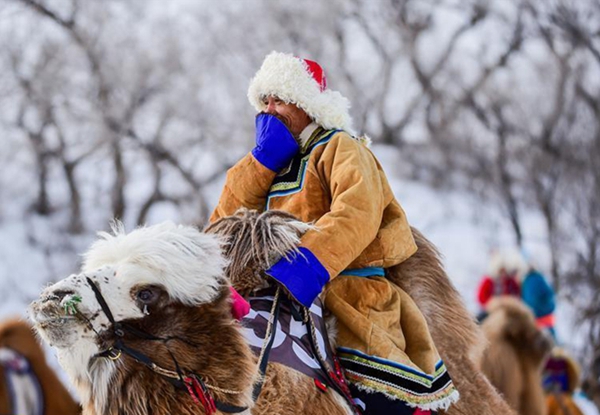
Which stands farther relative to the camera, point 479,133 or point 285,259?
point 479,133

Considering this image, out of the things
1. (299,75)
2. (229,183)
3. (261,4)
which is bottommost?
(229,183)

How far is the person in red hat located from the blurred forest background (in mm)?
13222

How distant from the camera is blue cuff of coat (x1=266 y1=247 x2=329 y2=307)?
2.96 meters

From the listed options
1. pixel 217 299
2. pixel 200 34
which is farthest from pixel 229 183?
pixel 200 34

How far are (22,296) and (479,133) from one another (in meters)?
11.6

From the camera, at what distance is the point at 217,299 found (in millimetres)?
2707

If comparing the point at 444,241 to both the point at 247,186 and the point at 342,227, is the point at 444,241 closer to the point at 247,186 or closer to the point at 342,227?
the point at 247,186

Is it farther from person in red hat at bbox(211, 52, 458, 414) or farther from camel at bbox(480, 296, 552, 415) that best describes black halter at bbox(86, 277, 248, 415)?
camel at bbox(480, 296, 552, 415)

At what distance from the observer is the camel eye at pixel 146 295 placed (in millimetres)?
2604

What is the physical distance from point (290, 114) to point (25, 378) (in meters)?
3.17

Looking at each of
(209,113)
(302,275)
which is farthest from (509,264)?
(209,113)

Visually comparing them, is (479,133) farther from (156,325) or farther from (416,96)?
(156,325)

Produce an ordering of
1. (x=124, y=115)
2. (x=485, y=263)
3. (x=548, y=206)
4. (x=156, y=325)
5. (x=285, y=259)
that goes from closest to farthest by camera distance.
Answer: (x=156, y=325) < (x=285, y=259) < (x=548, y=206) < (x=485, y=263) < (x=124, y=115)

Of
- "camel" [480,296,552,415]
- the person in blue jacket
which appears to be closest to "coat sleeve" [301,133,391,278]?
"camel" [480,296,552,415]
